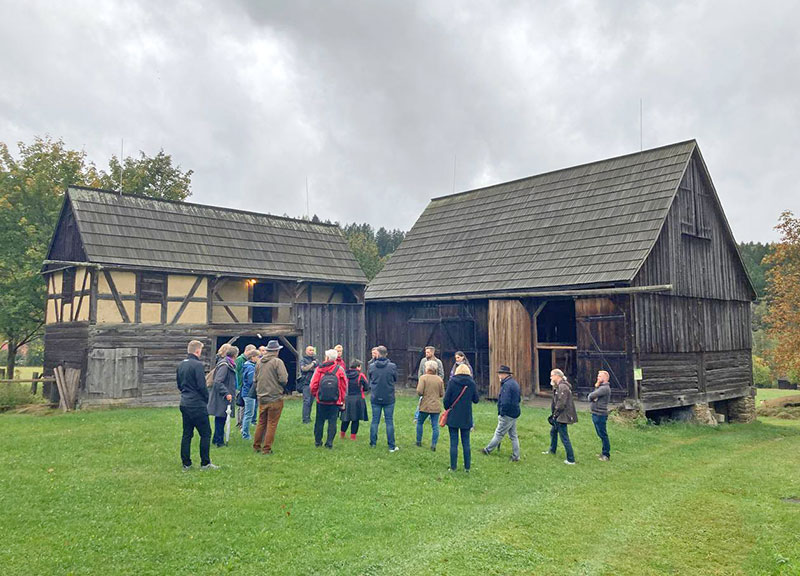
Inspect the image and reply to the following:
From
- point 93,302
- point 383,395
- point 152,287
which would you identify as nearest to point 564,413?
point 383,395

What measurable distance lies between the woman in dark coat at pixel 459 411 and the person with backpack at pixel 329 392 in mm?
1982

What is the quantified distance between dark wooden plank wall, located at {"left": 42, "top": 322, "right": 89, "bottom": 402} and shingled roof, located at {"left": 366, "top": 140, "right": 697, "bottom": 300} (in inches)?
407

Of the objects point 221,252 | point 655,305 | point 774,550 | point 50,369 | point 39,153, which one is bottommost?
point 774,550

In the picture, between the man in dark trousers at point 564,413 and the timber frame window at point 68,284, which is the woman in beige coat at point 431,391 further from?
the timber frame window at point 68,284

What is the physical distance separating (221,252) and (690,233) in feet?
50.6

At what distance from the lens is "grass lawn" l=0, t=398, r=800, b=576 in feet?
21.0

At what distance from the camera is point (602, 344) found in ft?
56.6

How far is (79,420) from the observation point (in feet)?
48.3

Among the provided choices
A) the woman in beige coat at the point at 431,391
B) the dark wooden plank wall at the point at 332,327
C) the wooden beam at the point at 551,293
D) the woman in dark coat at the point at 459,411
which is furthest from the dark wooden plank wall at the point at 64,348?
the woman in dark coat at the point at 459,411

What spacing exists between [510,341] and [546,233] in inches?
179

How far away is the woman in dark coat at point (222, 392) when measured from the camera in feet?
35.5

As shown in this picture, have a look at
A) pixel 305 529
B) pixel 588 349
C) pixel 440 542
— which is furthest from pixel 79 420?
pixel 588 349

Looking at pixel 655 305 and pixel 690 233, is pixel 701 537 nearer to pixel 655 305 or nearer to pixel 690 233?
pixel 655 305

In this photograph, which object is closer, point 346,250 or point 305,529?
point 305,529
